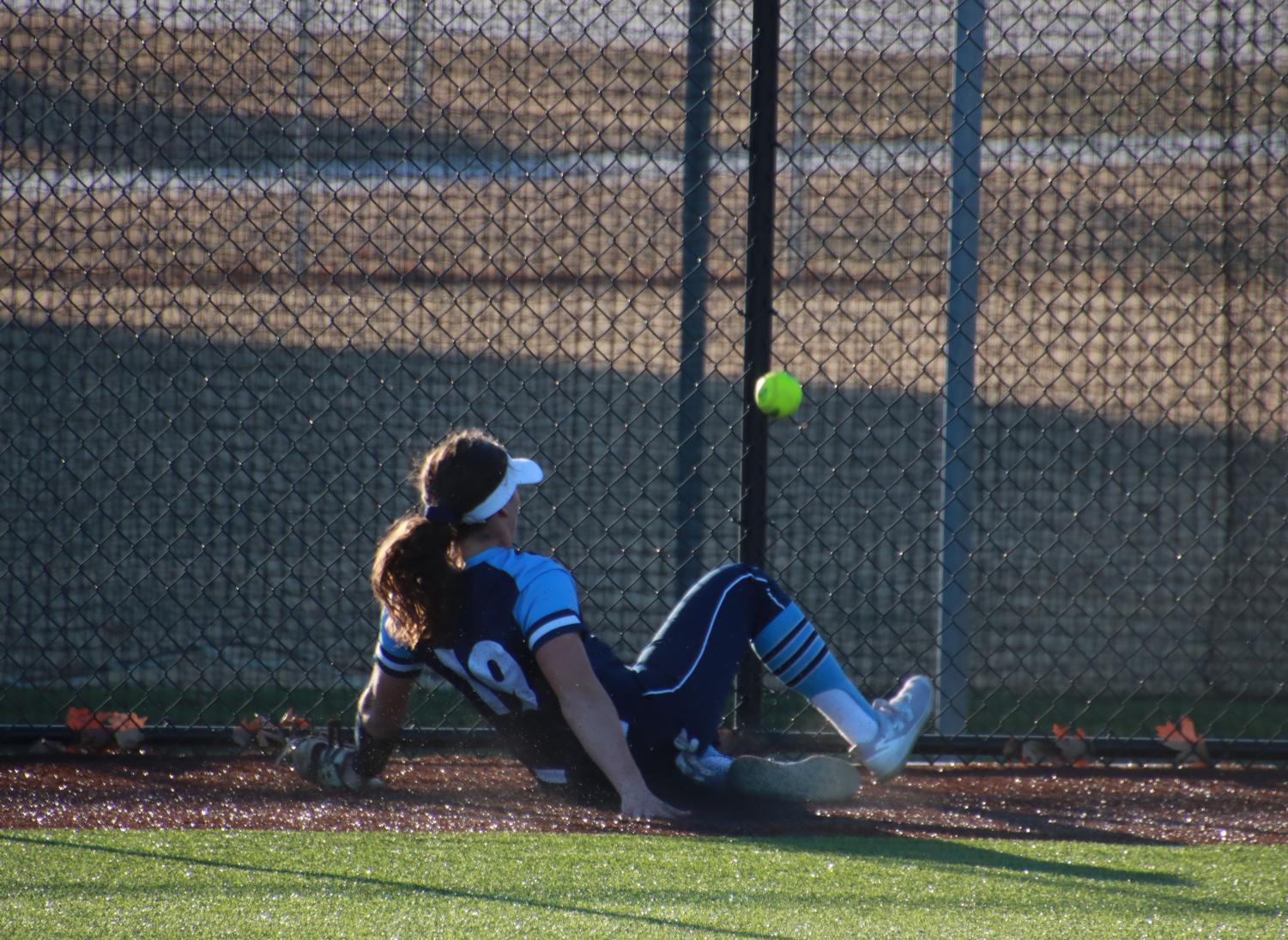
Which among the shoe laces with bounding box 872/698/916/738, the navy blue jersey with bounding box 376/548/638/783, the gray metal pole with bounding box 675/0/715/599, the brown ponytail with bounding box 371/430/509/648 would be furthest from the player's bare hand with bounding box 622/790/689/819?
the gray metal pole with bounding box 675/0/715/599

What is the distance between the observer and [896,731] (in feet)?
9.79

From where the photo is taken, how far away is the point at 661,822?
105 inches

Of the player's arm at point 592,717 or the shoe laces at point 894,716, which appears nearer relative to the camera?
the player's arm at point 592,717

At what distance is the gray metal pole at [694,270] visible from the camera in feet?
11.6

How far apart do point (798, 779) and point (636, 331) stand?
105 inches

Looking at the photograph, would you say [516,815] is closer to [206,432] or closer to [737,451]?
[737,451]

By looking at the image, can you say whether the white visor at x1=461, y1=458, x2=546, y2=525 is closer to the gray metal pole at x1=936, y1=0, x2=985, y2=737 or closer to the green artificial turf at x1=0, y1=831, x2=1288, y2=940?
the green artificial turf at x1=0, y1=831, x2=1288, y2=940

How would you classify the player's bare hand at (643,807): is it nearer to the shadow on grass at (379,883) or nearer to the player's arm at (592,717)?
the player's arm at (592,717)

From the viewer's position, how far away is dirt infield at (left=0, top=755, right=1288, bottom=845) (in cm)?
276

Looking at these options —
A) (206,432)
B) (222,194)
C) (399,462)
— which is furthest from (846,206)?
(206,432)

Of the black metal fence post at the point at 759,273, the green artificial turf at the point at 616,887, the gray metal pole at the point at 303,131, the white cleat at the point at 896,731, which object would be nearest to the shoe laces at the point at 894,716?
the white cleat at the point at 896,731

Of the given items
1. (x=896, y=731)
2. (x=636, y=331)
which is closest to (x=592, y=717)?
(x=896, y=731)

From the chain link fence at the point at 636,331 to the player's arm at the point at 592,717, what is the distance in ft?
3.23

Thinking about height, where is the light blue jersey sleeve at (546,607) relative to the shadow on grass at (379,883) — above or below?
above
